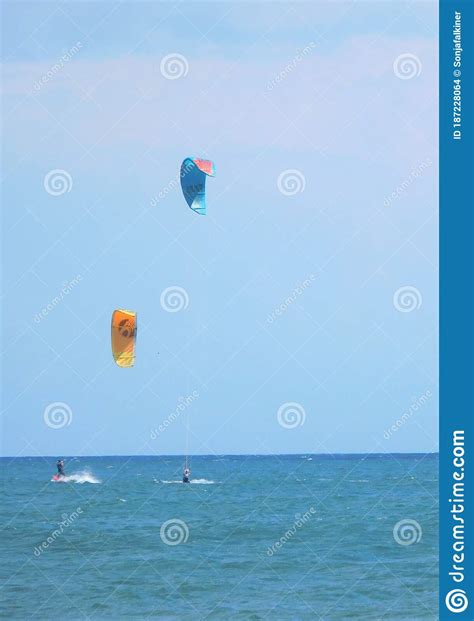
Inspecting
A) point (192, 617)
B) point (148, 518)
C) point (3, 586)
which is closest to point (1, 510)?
point (148, 518)

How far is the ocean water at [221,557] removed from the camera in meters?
21.1

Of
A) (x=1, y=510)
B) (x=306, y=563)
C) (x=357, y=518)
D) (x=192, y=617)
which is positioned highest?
(x=357, y=518)

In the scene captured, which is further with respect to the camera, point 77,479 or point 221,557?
point 77,479

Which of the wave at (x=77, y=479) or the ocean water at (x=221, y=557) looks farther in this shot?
the wave at (x=77, y=479)

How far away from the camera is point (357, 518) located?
39781 millimetres

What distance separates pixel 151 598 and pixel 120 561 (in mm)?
5672

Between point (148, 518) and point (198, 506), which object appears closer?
point (148, 518)

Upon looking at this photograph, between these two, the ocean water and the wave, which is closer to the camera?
the ocean water

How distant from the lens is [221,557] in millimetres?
28734

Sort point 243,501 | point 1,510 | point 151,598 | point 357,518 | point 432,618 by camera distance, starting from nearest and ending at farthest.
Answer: point 432,618, point 151,598, point 357,518, point 1,510, point 243,501

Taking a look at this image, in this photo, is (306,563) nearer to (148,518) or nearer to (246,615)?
(246,615)

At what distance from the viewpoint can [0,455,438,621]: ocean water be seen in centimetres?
2106
